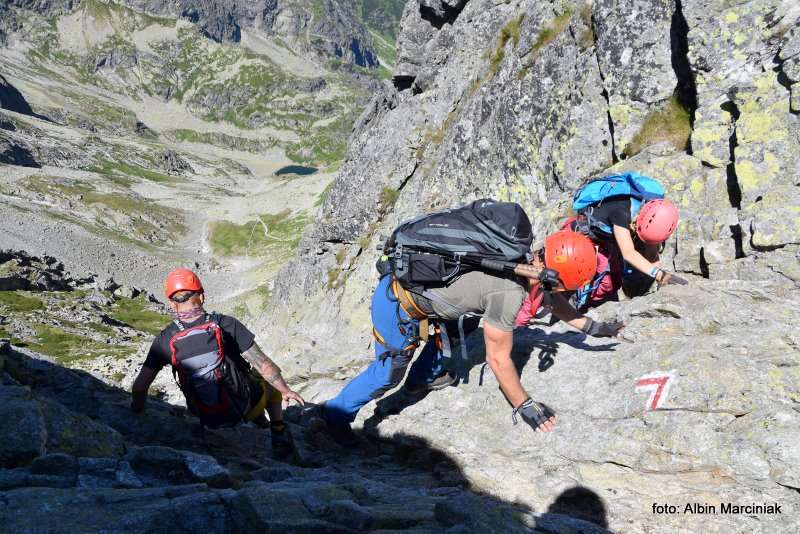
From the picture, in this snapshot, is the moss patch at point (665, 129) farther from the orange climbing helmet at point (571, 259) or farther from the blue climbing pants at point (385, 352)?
the blue climbing pants at point (385, 352)

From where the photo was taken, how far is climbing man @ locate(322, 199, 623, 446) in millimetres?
8617

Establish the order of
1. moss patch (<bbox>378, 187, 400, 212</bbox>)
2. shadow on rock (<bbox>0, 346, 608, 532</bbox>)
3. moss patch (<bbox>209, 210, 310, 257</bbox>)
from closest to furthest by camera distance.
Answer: shadow on rock (<bbox>0, 346, 608, 532</bbox>), moss patch (<bbox>378, 187, 400, 212</bbox>), moss patch (<bbox>209, 210, 310, 257</bbox>)

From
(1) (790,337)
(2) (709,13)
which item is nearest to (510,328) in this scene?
(1) (790,337)

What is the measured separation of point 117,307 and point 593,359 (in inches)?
2986

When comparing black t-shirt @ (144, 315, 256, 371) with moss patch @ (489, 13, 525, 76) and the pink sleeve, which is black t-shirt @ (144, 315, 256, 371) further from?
moss patch @ (489, 13, 525, 76)

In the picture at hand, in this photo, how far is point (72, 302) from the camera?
68.8 meters

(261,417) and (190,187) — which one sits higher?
(190,187)

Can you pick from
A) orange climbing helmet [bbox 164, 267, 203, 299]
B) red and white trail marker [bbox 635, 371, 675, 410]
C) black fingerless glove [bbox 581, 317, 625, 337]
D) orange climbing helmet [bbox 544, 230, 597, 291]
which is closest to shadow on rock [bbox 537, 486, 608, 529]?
red and white trail marker [bbox 635, 371, 675, 410]

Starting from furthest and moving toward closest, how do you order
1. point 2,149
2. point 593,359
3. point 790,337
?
point 2,149
point 593,359
point 790,337

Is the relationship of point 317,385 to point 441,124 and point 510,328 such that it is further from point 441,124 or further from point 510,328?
point 441,124

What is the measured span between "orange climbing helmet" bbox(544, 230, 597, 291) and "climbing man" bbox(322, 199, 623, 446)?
17 mm

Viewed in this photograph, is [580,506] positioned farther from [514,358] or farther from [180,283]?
[180,283]

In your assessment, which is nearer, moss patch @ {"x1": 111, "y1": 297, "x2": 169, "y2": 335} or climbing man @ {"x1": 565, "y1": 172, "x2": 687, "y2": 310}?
climbing man @ {"x1": 565, "y1": 172, "x2": 687, "y2": 310}

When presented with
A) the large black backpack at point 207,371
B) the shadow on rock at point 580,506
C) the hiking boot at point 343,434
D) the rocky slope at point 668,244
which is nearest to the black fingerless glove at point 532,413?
the rocky slope at point 668,244
